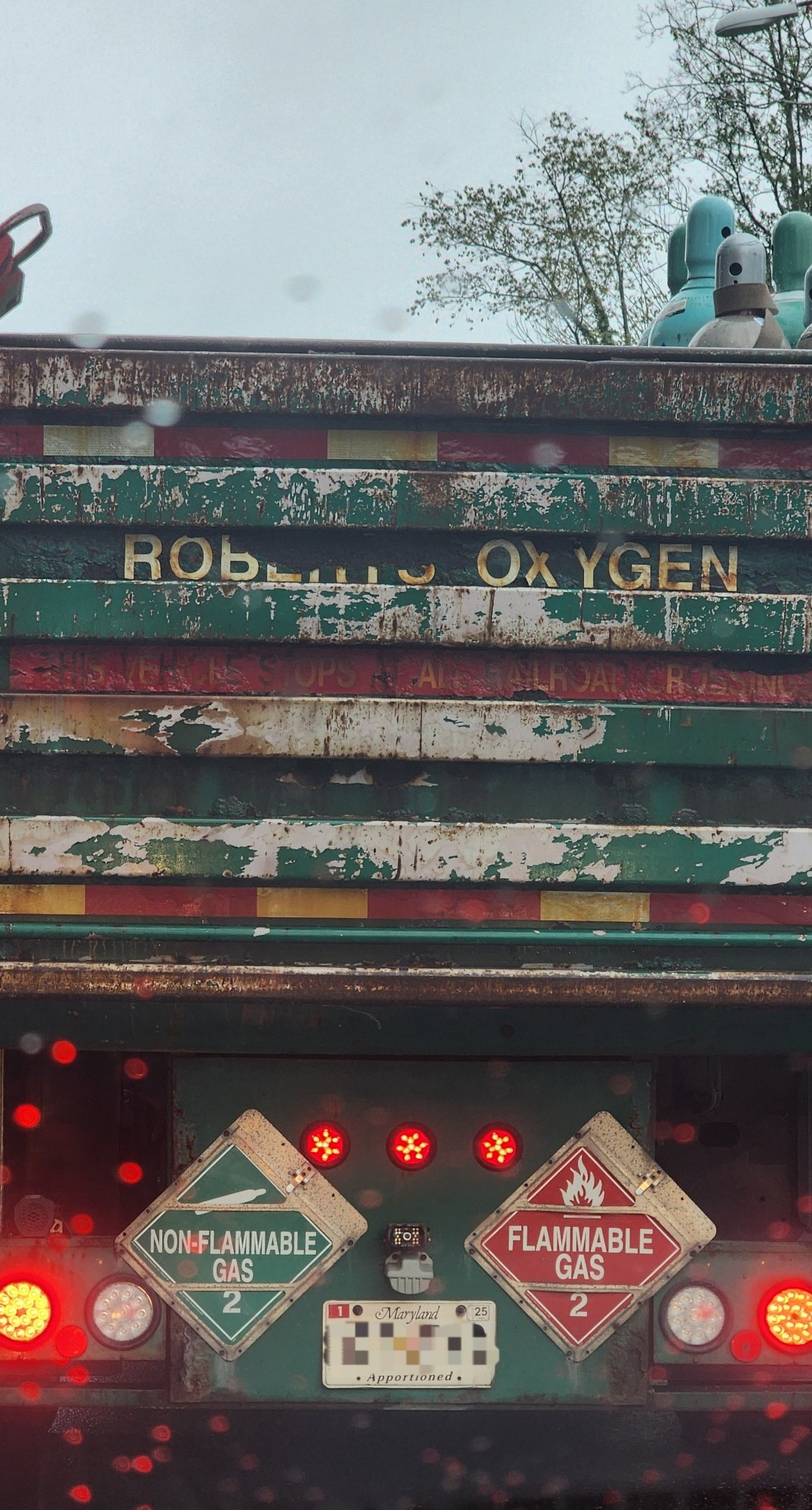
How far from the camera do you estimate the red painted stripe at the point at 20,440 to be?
3.40 m

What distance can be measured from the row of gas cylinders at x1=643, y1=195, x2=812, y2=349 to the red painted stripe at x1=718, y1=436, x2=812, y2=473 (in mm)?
802

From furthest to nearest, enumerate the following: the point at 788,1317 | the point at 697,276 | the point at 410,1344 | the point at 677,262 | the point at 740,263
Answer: the point at 677,262 → the point at 697,276 → the point at 740,263 → the point at 788,1317 → the point at 410,1344

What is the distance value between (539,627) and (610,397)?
1.80ft

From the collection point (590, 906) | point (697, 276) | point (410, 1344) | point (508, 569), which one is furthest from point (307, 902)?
point (697, 276)

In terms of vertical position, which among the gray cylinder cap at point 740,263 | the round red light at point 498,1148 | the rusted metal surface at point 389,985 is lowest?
the round red light at point 498,1148

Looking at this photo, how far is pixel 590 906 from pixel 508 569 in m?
0.77

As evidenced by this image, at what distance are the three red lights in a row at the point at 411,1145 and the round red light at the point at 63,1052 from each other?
0.58 m

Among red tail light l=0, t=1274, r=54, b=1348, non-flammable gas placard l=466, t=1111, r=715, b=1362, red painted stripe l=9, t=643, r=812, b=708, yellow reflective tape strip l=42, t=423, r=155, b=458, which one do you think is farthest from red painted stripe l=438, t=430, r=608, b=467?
red tail light l=0, t=1274, r=54, b=1348

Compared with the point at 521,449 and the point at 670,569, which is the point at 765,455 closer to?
the point at 670,569

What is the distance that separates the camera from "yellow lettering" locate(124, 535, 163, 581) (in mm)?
3395

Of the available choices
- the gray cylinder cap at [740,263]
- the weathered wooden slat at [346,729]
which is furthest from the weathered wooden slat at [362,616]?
the gray cylinder cap at [740,263]

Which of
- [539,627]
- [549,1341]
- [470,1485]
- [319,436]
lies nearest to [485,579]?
[539,627]

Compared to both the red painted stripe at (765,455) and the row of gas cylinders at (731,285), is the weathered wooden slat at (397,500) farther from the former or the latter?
the row of gas cylinders at (731,285)

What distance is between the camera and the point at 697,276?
5.86 meters
